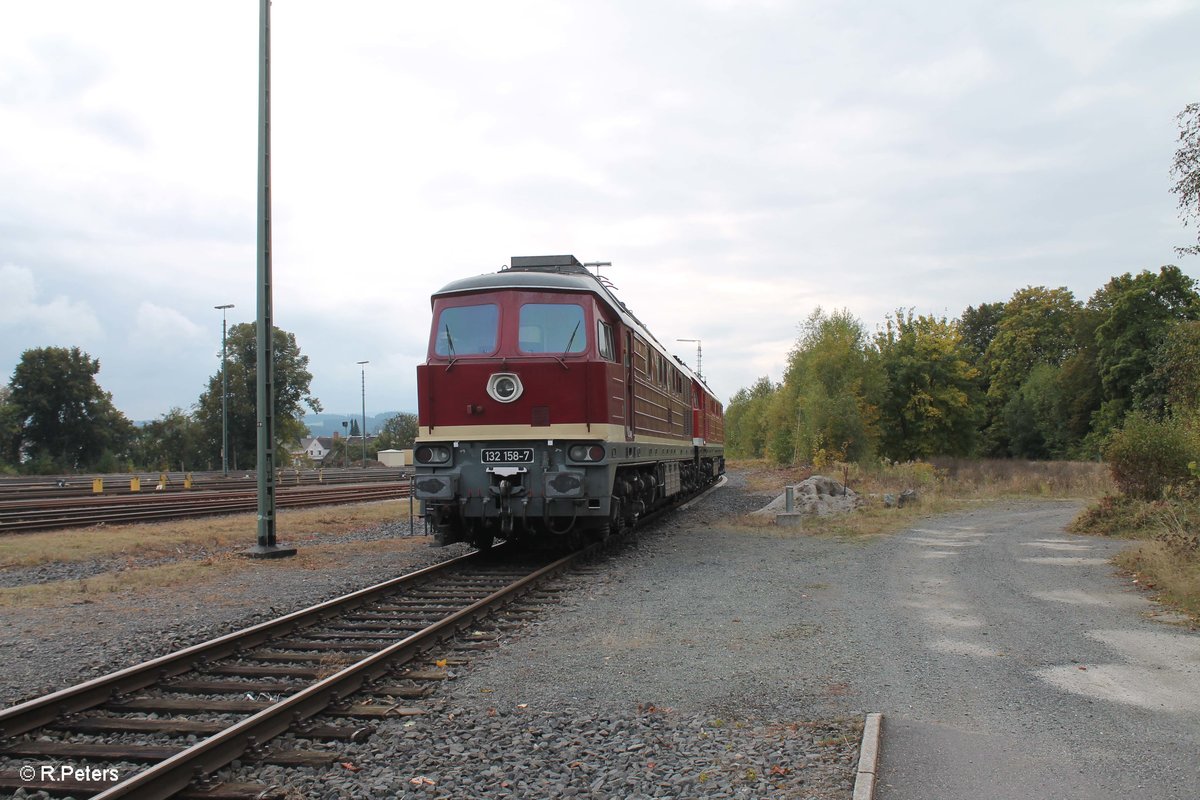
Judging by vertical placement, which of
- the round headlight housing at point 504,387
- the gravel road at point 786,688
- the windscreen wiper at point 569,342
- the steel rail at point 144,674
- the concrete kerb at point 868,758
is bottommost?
the gravel road at point 786,688

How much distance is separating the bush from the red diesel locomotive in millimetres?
9297

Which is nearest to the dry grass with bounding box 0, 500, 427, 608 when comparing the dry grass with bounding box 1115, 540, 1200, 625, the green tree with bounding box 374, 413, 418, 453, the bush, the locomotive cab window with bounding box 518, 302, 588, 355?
the locomotive cab window with bounding box 518, 302, 588, 355

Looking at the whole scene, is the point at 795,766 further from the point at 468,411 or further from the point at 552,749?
the point at 468,411

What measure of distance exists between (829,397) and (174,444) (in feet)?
191

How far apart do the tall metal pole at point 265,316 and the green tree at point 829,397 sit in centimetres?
3065

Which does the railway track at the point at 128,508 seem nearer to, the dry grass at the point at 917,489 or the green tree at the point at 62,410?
the dry grass at the point at 917,489

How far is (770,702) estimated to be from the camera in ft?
17.9

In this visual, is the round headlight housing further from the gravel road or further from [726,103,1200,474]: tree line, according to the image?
[726,103,1200,474]: tree line

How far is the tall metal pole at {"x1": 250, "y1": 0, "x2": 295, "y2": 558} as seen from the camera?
489 inches

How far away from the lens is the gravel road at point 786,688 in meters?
4.25

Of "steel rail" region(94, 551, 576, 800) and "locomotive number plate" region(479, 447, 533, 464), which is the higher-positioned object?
"locomotive number plate" region(479, 447, 533, 464)

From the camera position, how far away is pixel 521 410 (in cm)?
1080

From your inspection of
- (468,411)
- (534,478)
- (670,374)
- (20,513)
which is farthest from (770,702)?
(20,513)

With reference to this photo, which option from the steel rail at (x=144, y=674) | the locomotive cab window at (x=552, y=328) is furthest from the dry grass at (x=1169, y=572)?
the steel rail at (x=144, y=674)
